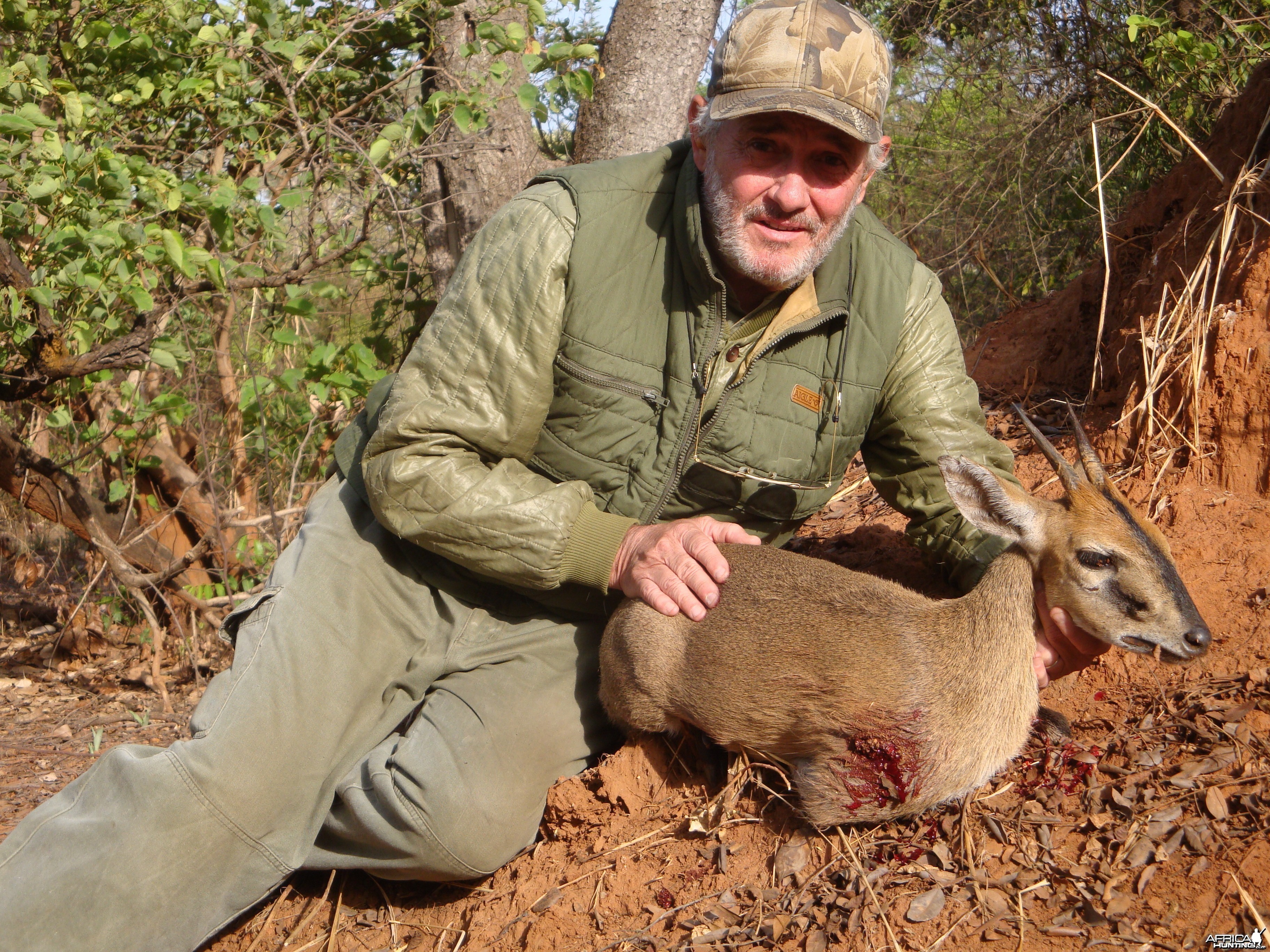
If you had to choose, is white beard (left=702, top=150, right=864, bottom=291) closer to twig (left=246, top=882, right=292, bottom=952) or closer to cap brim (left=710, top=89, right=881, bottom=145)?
cap brim (left=710, top=89, right=881, bottom=145)

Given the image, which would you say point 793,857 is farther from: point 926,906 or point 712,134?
point 712,134

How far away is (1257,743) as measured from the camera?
3.23 meters

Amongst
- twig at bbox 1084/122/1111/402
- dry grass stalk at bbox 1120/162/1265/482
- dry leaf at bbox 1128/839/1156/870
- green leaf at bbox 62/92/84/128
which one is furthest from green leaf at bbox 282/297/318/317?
dry leaf at bbox 1128/839/1156/870

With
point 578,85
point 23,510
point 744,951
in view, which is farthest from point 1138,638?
point 23,510

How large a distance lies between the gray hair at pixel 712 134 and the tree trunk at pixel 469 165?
6.89 ft

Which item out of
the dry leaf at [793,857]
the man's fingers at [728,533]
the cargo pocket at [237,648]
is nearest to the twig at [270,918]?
the cargo pocket at [237,648]

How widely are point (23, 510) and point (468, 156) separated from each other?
4.56 m

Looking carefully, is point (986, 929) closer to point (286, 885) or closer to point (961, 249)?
point (286, 885)

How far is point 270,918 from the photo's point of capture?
3889 millimetres

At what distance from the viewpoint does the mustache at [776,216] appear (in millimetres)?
3650

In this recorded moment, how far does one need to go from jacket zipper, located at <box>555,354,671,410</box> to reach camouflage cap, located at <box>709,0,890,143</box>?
95 centimetres

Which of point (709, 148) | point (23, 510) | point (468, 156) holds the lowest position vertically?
point (23, 510)

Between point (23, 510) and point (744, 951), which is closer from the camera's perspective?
point (744, 951)

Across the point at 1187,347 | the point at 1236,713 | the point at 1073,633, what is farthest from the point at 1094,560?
the point at 1187,347
